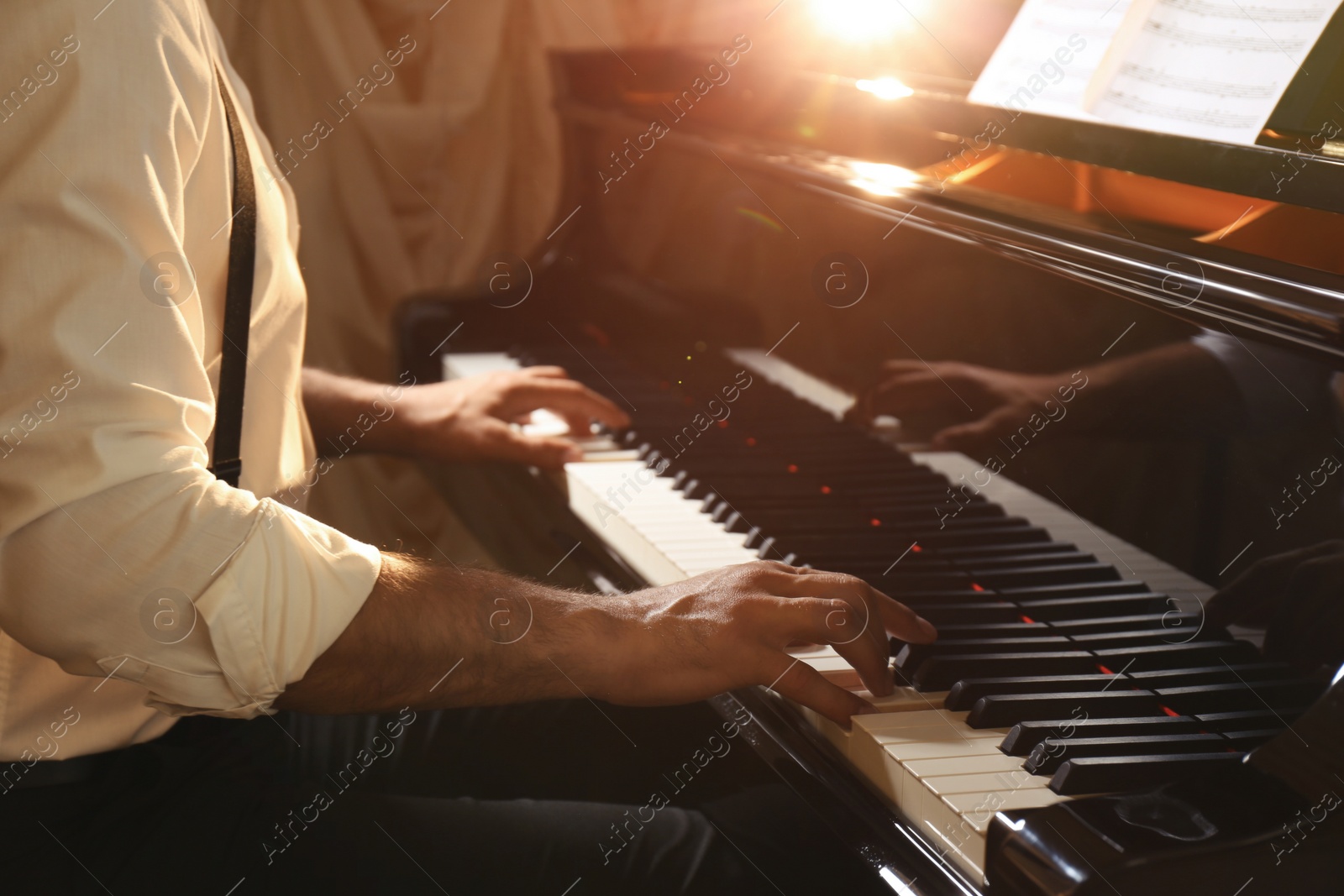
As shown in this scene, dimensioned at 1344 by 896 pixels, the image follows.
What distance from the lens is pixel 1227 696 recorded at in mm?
864

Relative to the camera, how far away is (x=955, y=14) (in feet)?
6.18

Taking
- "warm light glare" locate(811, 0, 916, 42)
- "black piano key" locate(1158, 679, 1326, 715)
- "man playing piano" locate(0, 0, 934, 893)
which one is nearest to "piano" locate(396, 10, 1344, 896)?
"black piano key" locate(1158, 679, 1326, 715)

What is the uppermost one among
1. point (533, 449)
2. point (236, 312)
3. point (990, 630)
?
point (236, 312)

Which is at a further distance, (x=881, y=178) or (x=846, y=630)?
(x=881, y=178)

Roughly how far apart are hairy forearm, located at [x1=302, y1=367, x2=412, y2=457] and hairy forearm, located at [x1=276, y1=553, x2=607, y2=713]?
0.77 m

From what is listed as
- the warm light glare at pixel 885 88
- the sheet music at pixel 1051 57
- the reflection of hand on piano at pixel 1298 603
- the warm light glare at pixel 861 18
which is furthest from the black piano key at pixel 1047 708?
the warm light glare at pixel 861 18

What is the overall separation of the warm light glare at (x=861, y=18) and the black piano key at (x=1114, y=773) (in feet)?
5.30

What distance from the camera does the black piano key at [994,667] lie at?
3.02 ft

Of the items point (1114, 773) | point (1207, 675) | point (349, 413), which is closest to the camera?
point (1114, 773)

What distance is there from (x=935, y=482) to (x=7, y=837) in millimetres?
1000

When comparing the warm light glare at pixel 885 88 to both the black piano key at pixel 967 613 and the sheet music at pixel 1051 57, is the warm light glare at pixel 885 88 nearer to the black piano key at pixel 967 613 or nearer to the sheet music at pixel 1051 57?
the sheet music at pixel 1051 57

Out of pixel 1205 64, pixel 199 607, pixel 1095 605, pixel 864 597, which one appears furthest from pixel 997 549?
pixel 199 607

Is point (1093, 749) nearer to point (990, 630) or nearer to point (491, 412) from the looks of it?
point (990, 630)

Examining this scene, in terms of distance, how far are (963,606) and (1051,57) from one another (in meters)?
0.70
